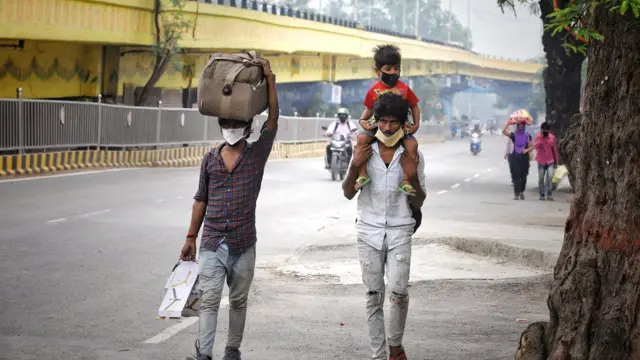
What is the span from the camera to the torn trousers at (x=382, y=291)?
23.8 feet

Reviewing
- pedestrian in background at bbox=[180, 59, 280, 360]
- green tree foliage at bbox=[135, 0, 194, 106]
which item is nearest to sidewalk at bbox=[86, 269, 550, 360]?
pedestrian in background at bbox=[180, 59, 280, 360]

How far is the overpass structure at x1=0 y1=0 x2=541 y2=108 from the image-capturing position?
108 feet

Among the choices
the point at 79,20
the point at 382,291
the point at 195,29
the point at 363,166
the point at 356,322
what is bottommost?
the point at 356,322

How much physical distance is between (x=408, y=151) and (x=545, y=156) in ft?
63.0

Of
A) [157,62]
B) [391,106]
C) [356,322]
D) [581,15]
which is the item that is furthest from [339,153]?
[581,15]

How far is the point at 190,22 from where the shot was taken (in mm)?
42000

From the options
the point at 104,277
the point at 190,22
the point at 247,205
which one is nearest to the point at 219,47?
the point at 190,22

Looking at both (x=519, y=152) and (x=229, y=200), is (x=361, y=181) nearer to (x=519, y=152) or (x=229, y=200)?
(x=229, y=200)

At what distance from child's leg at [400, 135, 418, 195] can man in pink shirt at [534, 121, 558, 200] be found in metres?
18.9

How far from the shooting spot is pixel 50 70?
37.2 meters

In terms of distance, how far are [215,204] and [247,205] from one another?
0.64ft

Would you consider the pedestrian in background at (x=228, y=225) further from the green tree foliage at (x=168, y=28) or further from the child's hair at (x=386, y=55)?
the green tree foliage at (x=168, y=28)

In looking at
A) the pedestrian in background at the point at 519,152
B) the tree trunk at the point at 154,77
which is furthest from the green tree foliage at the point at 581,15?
the tree trunk at the point at 154,77

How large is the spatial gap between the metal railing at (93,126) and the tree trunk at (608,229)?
22050 mm
